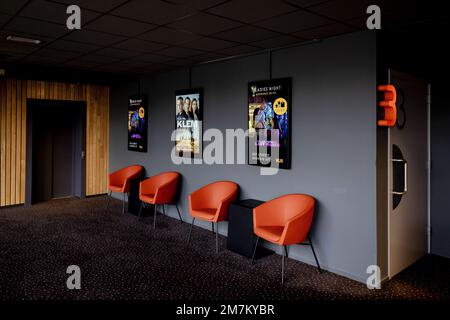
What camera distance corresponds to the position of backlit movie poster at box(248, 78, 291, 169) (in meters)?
5.41

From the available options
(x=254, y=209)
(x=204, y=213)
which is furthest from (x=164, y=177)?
(x=254, y=209)

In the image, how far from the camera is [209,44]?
547cm

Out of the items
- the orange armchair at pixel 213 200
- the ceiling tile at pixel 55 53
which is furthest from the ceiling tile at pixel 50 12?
the orange armchair at pixel 213 200

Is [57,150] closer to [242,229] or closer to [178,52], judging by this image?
[178,52]

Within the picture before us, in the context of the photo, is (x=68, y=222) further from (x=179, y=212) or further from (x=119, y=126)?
(x=119, y=126)

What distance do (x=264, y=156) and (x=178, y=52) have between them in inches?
88.5

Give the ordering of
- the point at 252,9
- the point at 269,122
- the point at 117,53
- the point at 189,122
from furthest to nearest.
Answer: the point at 189,122 < the point at 117,53 < the point at 269,122 < the point at 252,9

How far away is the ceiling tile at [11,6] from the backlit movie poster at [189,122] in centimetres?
347

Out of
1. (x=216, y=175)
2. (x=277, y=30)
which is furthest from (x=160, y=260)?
(x=277, y=30)

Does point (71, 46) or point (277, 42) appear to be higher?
point (71, 46)

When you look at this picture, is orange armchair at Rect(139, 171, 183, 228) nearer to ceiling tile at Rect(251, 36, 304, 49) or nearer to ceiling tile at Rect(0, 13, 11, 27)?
ceiling tile at Rect(251, 36, 304, 49)

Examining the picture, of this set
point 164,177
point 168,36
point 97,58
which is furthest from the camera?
point 164,177

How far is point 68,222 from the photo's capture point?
7312 mm

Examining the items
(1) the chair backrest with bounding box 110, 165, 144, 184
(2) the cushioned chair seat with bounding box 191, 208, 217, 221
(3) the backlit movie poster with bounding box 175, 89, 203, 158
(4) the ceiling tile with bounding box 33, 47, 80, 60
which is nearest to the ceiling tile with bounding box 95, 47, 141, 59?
(4) the ceiling tile with bounding box 33, 47, 80, 60
